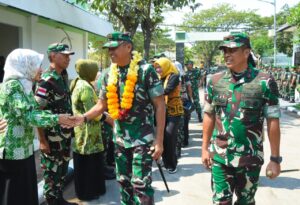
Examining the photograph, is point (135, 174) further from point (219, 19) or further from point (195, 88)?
point (219, 19)

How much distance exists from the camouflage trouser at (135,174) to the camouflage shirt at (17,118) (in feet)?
2.42

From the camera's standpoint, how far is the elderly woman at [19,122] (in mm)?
3375

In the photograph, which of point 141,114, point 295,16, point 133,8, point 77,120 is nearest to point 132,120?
point 141,114

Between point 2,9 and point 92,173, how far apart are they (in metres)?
4.63

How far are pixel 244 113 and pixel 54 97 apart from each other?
→ 209 cm

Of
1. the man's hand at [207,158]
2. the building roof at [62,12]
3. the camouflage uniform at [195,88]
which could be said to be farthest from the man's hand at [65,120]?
the camouflage uniform at [195,88]

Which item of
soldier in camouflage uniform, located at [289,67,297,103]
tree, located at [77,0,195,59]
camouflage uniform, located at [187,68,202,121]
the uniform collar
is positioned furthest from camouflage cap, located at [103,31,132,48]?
soldier in camouflage uniform, located at [289,67,297,103]

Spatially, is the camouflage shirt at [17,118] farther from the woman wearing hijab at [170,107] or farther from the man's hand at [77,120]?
the woman wearing hijab at [170,107]

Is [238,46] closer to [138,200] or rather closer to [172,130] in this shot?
[138,200]

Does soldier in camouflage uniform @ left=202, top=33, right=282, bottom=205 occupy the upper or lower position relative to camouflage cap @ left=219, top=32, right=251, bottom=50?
lower

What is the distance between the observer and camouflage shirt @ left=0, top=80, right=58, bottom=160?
3359mm

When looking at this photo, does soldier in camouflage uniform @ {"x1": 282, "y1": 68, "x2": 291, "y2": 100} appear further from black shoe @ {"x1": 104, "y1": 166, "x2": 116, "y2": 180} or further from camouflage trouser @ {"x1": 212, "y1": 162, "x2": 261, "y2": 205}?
camouflage trouser @ {"x1": 212, "y1": 162, "x2": 261, "y2": 205}

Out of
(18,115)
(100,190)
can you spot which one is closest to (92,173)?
(100,190)

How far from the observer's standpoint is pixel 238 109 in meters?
3.20
